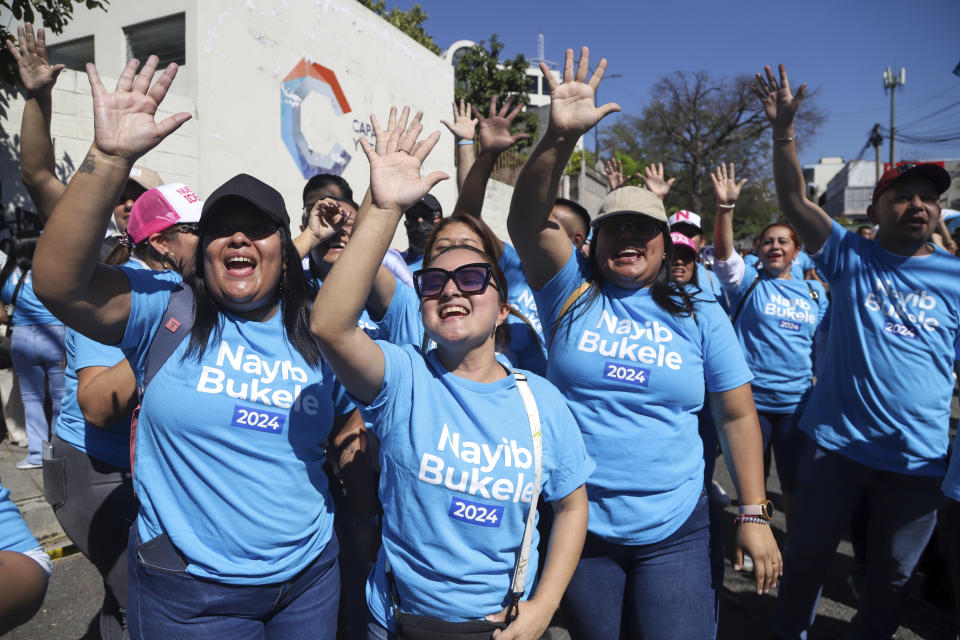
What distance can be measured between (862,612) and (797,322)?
207cm

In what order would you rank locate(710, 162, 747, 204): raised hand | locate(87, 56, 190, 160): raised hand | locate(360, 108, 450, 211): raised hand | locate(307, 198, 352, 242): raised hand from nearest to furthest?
locate(87, 56, 190, 160): raised hand, locate(360, 108, 450, 211): raised hand, locate(307, 198, 352, 242): raised hand, locate(710, 162, 747, 204): raised hand

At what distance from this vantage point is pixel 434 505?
170 cm

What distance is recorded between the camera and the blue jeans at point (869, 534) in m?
2.73

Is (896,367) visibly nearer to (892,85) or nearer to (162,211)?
(162,211)

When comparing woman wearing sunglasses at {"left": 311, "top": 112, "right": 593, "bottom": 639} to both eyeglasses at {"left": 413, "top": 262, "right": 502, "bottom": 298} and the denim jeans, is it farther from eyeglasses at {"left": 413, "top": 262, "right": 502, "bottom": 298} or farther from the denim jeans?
the denim jeans

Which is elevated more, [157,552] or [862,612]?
[157,552]

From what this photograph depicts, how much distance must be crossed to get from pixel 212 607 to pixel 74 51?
10.7 metres

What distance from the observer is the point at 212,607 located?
176cm

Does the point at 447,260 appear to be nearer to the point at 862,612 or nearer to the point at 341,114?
the point at 862,612

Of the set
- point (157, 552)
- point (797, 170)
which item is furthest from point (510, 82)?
point (157, 552)

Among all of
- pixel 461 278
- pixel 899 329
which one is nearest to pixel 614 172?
pixel 899 329

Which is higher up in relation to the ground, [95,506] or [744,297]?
[744,297]

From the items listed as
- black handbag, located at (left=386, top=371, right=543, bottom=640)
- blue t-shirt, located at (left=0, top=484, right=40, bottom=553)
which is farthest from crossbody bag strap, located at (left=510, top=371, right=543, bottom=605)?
blue t-shirt, located at (left=0, top=484, right=40, bottom=553)

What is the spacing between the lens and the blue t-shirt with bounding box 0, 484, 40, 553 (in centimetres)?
123
